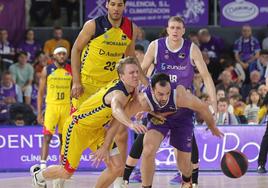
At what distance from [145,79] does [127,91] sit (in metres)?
0.94

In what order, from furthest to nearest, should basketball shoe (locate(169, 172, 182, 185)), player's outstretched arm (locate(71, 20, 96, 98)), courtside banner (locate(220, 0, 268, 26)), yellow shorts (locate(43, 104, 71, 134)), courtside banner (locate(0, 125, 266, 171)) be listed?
courtside banner (locate(220, 0, 268, 26)) < courtside banner (locate(0, 125, 266, 171)) < yellow shorts (locate(43, 104, 71, 134)) < basketball shoe (locate(169, 172, 182, 185)) < player's outstretched arm (locate(71, 20, 96, 98))

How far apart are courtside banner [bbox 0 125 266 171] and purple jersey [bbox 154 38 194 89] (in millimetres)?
4272

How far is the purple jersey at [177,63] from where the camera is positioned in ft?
38.5

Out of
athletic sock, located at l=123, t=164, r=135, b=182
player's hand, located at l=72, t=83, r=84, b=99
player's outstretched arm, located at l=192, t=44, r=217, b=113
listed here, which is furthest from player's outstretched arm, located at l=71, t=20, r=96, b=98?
athletic sock, located at l=123, t=164, r=135, b=182

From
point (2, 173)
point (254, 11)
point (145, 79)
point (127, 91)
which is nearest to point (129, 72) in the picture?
point (127, 91)

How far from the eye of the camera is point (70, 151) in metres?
10.7

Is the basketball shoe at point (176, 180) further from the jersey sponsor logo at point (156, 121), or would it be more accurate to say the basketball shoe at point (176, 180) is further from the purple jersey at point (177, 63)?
the jersey sponsor logo at point (156, 121)

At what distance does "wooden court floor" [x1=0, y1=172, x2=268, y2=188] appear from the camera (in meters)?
13.5

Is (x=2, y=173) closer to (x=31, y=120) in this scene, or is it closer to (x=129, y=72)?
(x=31, y=120)

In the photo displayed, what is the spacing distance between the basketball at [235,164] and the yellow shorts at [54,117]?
175 inches

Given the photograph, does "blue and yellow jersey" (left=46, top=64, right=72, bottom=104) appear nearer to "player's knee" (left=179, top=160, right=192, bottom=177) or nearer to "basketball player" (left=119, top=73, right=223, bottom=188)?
"basketball player" (left=119, top=73, right=223, bottom=188)

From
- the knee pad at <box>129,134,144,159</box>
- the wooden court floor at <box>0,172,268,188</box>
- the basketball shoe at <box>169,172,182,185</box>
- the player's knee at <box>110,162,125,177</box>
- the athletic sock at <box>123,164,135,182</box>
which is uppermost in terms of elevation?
the player's knee at <box>110,162,125,177</box>

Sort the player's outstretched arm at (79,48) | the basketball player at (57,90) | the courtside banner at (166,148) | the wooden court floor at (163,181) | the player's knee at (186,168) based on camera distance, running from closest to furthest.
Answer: the player's outstretched arm at (79,48)
the player's knee at (186,168)
the wooden court floor at (163,181)
the basketball player at (57,90)
the courtside banner at (166,148)

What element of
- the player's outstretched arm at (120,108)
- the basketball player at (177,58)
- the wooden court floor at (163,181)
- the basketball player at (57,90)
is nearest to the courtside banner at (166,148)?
the wooden court floor at (163,181)
